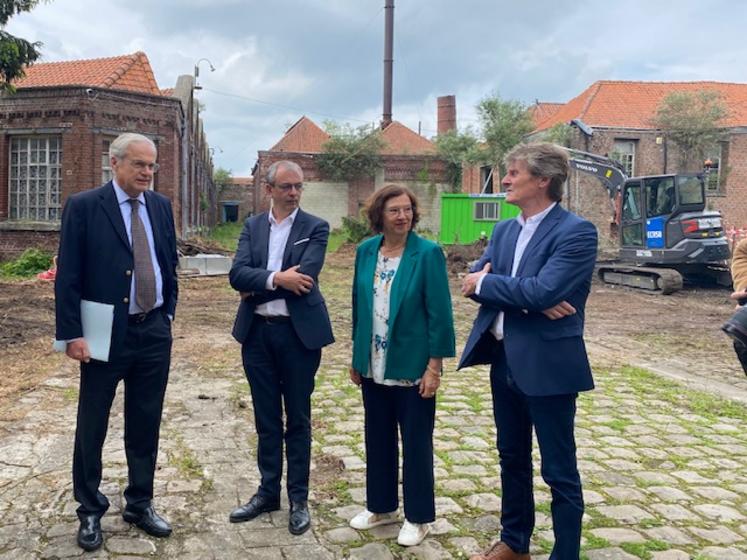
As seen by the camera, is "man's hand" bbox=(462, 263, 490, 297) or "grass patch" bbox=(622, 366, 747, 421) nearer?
"man's hand" bbox=(462, 263, 490, 297)

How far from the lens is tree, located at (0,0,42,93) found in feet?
43.1

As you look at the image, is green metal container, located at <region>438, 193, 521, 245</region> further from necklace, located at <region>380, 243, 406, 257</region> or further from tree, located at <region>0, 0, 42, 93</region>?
necklace, located at <region>380, 243, 406, 257</region>

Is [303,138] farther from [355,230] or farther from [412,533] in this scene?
[412,533]

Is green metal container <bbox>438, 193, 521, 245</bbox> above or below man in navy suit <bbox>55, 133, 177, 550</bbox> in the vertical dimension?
above

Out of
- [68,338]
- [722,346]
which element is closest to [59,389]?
[68,338]

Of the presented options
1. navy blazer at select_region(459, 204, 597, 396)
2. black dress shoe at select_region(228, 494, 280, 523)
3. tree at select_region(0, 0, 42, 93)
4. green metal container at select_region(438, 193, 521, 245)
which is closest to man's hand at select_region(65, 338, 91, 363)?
black dress shoe at select_region(228, 494, 280, 523)

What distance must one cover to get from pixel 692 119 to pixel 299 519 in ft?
104

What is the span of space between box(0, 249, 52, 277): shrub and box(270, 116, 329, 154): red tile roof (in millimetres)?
24237

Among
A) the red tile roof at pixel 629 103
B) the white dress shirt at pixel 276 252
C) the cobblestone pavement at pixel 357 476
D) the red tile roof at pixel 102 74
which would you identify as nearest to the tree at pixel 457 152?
the red tile roof at pixel 629 103

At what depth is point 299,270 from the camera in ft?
12.6

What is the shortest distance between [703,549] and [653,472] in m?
1.21

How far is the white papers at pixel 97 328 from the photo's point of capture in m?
3.49

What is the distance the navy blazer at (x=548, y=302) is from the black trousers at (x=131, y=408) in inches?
69.6

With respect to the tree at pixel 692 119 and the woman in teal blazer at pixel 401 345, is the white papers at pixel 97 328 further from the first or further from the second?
the tree at pixel 692 119
